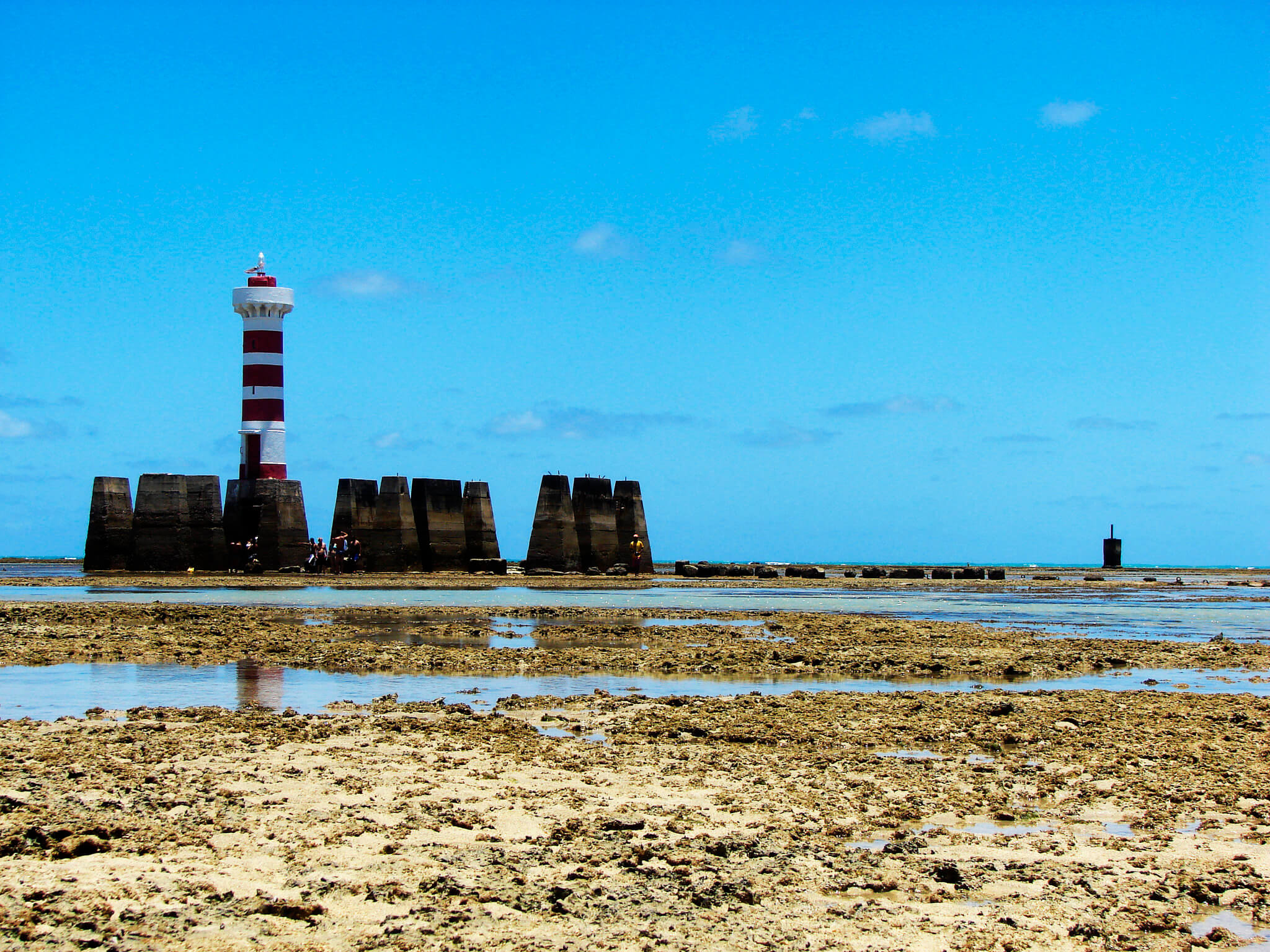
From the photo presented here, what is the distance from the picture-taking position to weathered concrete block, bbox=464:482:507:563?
130 ft

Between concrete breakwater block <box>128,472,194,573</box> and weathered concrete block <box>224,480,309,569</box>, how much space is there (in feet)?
5.17

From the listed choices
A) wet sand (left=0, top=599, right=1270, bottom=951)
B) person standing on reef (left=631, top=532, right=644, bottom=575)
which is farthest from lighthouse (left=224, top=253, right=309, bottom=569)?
wet sand (left=0, top=599, right=1270, bottom=951)

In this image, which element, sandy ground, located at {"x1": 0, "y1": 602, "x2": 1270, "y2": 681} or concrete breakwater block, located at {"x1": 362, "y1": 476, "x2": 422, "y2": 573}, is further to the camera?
concrete breakwater block, located at {"x1": 362, "y1": 476, "x2": 422, "y2": 573}

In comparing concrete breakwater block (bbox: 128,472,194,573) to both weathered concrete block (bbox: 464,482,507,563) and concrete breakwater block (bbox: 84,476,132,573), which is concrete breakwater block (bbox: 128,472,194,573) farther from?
weathered concrete block (bbox: 464,482,507,563)

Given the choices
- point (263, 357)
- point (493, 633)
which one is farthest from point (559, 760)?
point (263, 357)

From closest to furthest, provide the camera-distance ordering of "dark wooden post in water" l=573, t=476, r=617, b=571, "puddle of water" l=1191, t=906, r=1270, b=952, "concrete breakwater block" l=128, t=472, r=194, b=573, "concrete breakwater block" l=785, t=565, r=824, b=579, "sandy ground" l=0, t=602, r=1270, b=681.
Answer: "puddle of water" l=1191, t=906, r=1270, b=952
"sandy ground" l=0, t=602, r=1270, b=681
"concrete breakwater block" l=128, t=472, r=194, b=573
"dark wooden post in water" l=573, t=476, r=617, b=571
"concrete breakwater block" l=785, t=565, r=824, b=579

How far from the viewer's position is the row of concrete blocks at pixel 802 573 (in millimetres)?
41562

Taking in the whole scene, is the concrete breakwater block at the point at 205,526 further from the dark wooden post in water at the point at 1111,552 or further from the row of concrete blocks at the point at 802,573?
the dark wooden post in water at the point at 1111,552

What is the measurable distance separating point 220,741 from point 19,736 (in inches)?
46.3

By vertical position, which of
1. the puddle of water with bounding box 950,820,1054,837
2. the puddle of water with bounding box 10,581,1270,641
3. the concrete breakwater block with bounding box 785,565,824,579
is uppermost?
the concrete breakwater block with bounding box 785,565,824,579

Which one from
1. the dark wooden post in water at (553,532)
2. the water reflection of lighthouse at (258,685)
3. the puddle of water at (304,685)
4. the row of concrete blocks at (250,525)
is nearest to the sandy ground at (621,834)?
the water reflection of lighthouse at (258,685)

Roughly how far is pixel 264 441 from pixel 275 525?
588 centimetres

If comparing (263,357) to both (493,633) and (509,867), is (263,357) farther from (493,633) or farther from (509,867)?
(509,867)

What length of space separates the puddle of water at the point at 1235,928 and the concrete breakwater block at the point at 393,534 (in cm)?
3410
